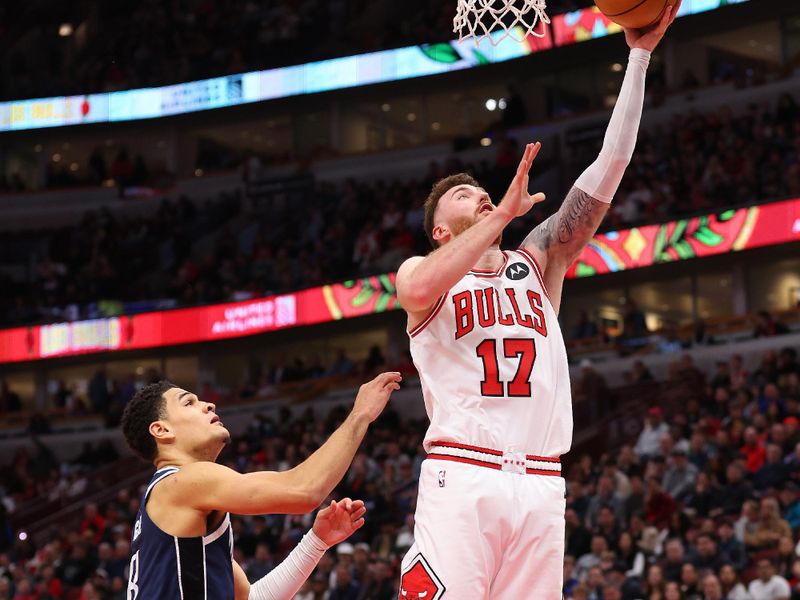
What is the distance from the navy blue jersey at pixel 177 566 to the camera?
194 inches

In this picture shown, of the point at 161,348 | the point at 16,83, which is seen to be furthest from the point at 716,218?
the point at 16,83

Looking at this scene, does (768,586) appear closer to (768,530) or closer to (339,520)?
(768,530)

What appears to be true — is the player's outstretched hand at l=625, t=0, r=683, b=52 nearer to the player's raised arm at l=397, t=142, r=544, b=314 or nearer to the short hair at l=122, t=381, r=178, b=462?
→ the player's raised arm at l=397, t=142, r=544, b=314

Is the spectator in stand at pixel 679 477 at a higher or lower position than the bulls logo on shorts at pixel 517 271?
lower

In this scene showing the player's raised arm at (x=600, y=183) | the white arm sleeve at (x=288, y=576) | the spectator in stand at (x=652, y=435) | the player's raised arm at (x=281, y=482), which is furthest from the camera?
the spectator in stand at (x=652, y=435)

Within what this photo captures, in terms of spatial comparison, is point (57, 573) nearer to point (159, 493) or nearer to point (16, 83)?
point (159, 493)

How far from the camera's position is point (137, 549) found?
5.10 m

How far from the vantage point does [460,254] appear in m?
4.96

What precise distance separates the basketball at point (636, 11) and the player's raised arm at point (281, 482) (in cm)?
203

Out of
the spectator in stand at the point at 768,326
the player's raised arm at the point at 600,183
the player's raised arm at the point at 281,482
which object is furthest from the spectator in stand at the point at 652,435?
the player's raised arm at the point at 281,482

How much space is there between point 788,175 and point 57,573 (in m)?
13.8

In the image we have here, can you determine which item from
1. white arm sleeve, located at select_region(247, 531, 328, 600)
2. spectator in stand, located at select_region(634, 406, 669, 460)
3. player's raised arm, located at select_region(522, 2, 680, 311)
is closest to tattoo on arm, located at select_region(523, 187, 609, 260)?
player's raised arm, located at select_region(522, 2, 680, 311)

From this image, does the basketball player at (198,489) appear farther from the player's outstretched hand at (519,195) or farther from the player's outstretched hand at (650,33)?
the player's outstretched hand at (650,33)

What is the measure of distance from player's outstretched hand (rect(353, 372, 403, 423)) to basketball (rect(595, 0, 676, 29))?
193cm
